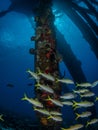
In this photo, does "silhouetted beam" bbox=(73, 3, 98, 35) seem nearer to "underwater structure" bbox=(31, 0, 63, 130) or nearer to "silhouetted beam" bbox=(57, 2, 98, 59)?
"silhouetted beam" bbox=(57, 2, 98, 59)

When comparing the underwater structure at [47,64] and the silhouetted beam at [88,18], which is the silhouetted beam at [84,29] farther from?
the underwater structure at [47,64]

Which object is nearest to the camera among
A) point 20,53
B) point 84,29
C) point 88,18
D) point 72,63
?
point 88,18

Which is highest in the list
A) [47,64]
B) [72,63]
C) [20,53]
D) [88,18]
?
[20,53]

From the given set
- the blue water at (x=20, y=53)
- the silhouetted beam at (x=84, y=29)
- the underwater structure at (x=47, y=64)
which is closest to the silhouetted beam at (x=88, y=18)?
the silhouetted beam at (x=84, y=29)

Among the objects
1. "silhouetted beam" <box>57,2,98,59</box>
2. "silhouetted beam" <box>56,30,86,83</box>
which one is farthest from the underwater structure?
"silhouetted beam" <box>56,30,86,83</box>

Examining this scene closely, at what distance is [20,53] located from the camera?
72.8 meters

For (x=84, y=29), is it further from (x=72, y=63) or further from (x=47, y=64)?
(x=47, y=64)

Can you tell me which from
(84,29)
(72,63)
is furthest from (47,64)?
(72,63)

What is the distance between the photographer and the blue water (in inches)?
1771

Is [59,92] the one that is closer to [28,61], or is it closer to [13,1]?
[13,1]

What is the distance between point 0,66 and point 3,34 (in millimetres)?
31529

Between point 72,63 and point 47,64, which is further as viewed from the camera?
point 72,63

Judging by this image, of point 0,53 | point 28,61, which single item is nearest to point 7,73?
point 28,61

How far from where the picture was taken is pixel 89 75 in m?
106
